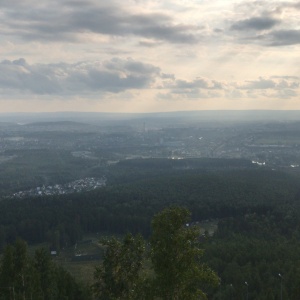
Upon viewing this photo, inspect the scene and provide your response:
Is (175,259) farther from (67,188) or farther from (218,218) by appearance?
(67,188)

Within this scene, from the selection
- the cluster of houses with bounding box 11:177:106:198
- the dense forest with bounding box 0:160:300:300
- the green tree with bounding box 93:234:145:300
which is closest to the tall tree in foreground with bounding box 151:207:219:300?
the green tree with bounding box 93:234:145:300

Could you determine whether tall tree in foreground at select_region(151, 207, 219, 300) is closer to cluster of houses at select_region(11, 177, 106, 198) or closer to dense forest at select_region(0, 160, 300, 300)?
dense forest at select_region(0, 160, 300, 300)

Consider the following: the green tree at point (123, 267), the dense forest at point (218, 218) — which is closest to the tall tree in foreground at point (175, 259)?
the green tree at point (123, 267)

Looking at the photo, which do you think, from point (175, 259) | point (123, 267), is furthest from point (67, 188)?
point (175, 259)

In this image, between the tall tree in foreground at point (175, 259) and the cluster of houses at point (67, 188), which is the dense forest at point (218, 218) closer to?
the cluster of houses at point (67, 188)

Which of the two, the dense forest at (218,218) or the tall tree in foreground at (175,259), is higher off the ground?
the tall tree in foreground at (175,259)
